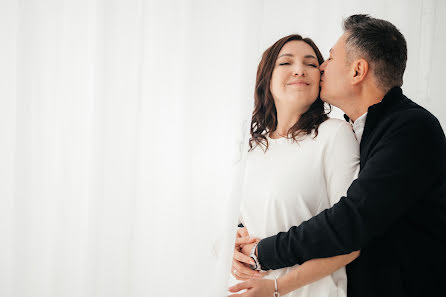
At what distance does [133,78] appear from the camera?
1.18 meters

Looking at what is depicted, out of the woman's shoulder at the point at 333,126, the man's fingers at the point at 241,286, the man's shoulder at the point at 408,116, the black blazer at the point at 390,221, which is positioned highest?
the man's shoulder at the point at 408,116

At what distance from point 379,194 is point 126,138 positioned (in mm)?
737

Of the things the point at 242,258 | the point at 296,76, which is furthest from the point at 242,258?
the point at 296,76

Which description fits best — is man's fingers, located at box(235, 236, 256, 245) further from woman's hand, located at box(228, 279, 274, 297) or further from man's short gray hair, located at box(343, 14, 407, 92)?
man's short gray hair, located at box(343, 14, 407, 92)

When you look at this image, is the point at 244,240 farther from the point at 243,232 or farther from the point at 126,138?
the point at 126,138

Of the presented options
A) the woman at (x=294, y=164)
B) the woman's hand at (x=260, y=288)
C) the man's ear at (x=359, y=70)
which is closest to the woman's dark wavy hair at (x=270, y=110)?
the woman at (x=294, y=164)

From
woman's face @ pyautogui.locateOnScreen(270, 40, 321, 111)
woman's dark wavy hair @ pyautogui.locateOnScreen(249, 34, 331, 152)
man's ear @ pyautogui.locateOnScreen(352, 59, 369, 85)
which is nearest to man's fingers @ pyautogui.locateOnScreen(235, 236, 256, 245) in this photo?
woman's dark wavy hair @ pyautogui.locateOnScreen(249, 34, 331, 152)

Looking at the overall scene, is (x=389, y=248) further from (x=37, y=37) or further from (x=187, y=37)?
(x=37, y=37)

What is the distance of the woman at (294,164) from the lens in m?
0.99

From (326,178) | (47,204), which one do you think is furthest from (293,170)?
(47,204)

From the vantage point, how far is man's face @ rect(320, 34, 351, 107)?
43.3 inches

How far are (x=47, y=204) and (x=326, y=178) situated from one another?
Answer: 893 mm

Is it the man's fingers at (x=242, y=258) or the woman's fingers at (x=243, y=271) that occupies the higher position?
the man's fingers at (x=242, y=258)

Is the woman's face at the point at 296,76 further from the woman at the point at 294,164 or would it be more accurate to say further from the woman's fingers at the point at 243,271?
the woman's fingers at the point at 243,271
